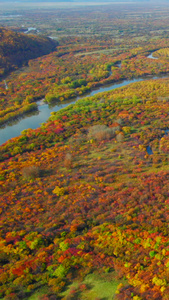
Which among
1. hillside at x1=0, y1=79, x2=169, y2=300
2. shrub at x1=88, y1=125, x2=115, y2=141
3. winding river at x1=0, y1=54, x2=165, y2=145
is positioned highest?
winding river at x1=0, y1=54, x2=165, y2=145

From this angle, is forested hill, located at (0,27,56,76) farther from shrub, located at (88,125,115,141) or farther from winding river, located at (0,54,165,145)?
shrub, located at (88,125,115,141)

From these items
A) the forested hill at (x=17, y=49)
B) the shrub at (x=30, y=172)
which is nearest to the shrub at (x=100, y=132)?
the shrub at (x=30, y=172)

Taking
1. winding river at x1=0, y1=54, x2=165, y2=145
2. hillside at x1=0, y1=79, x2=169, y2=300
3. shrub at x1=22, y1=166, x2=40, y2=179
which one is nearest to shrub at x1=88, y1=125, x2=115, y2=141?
hillside at x1=0, y1=79, x2=169, y2=300

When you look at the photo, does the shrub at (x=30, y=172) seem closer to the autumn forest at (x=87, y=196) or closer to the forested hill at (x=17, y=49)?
the autumn forest at (x=87, y=196)

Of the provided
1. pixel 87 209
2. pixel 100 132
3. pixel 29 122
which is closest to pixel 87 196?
pixel 87 209

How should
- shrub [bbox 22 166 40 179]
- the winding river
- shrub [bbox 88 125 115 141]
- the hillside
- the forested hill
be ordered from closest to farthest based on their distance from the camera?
the hillside → shrub [bbox 22 166 40 179] → shrub [bbox 88 125 115 141] → the winding river → the forested hill

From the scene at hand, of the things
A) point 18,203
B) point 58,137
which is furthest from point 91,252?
point 58,137
